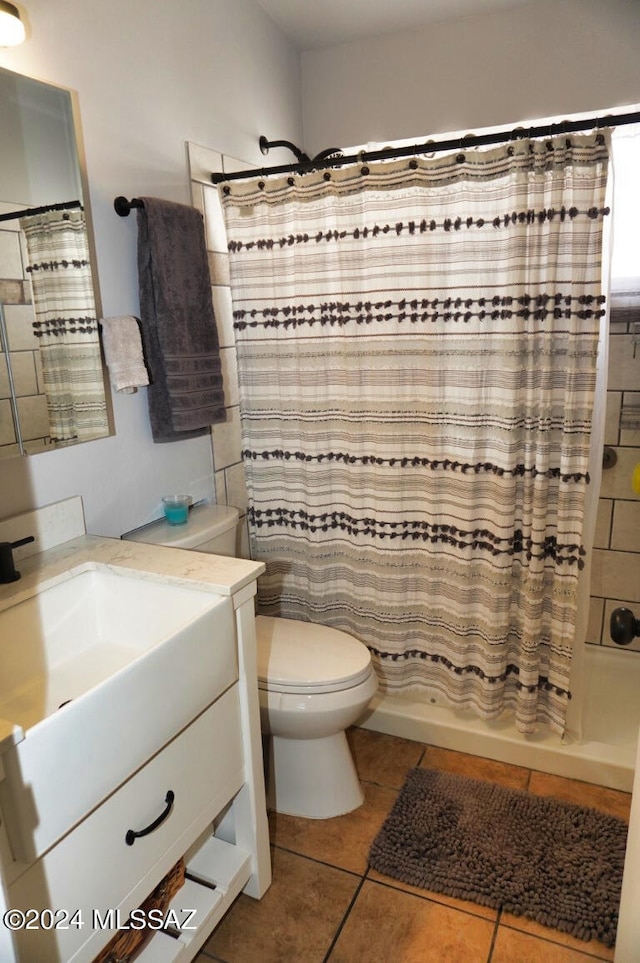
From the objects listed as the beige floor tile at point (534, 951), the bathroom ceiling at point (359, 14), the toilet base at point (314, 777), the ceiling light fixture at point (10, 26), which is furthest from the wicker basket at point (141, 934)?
the bathroom ceiling at point (359, 14)

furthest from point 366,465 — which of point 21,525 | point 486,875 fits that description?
point 486,875

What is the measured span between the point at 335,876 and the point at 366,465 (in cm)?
120

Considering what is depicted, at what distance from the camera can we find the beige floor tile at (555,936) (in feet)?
4.87

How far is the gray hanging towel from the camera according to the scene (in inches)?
71.0

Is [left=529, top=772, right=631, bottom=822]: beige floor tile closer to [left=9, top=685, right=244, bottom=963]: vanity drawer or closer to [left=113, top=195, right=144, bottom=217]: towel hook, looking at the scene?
[left=9, top=685, right=244, bottom=963]: vanity drawer

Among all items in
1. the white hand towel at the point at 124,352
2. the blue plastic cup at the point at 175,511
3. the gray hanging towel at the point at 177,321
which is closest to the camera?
the white hand towel at the point at 124,352

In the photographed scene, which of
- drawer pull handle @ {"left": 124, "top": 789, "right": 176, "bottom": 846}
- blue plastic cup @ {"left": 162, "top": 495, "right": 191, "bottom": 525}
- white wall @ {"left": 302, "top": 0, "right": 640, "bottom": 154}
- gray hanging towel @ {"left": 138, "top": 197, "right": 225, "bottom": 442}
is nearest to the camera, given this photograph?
drawer pull handle @ {"left": 124, "top": 789, "right": 176, "bottom": 846}

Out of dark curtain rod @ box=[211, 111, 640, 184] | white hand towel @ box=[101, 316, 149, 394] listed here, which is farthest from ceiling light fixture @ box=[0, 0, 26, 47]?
dark curtain rod @ box=[211, 111, 640, 184]

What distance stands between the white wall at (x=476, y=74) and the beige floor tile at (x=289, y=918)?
2.57m

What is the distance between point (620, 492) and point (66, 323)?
210 centimetres

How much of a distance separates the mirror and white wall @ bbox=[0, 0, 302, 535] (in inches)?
2.2

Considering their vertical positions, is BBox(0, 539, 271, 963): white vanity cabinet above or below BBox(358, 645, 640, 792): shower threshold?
above

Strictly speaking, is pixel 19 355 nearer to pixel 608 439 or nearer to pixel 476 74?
pixel 476 74

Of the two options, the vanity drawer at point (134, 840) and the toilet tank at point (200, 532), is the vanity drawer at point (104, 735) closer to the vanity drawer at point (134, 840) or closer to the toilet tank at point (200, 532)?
the vanity drawer at point (134, 840)
